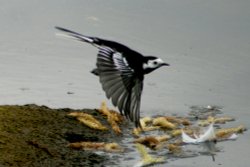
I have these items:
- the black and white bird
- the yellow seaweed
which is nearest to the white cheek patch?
the black and white bird

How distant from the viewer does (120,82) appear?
5.17 meters

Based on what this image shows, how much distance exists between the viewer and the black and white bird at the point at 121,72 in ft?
16.7

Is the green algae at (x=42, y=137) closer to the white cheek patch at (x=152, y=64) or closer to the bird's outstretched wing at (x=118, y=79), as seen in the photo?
the bird's outstretched wing at (x=118, y=79)

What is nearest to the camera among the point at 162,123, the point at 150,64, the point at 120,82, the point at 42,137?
the point at 120,82

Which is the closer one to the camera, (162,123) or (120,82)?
(120,82)

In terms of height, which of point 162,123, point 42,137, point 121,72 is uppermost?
point 121,72

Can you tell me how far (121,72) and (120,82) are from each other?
0.07 metres

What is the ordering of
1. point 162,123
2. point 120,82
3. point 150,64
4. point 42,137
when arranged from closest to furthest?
point 120,82 → point 150,64 → point 42,137 → point 162,123

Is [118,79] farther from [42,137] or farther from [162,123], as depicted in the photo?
[162,123]

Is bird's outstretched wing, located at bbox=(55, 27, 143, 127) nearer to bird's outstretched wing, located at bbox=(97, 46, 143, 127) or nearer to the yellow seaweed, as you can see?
bird's outstretched wing, located at bbox=(97, 46, 143, 127)

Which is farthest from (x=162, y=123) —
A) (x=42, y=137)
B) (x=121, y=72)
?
(x=121, y=72)

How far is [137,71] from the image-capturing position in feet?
17.4

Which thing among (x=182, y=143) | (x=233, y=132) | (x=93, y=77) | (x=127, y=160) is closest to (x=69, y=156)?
(x=127, y=160)

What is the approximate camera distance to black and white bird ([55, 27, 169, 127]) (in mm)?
5098
